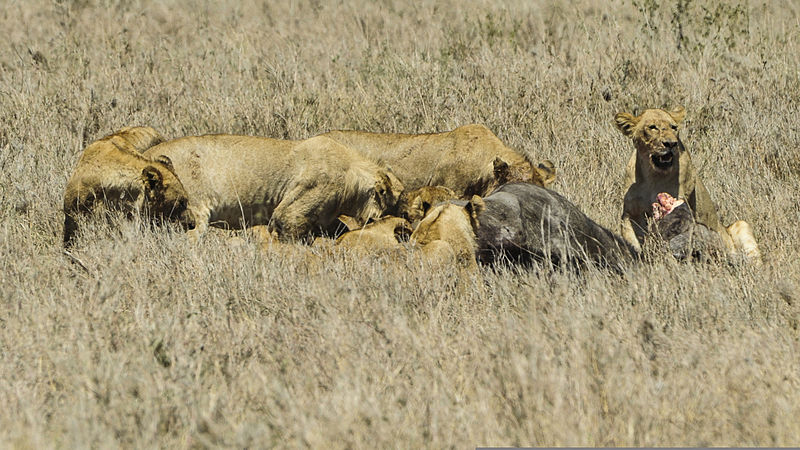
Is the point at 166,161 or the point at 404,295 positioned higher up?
the point at 166,161

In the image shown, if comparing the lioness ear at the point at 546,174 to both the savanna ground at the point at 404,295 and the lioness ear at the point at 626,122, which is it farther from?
the lioness ear at the point at 626,122

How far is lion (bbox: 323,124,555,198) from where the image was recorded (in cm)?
896

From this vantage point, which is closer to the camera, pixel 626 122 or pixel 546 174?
pixel 626 122

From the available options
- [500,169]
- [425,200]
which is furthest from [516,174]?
[425,200]

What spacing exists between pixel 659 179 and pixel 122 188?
14.2ft

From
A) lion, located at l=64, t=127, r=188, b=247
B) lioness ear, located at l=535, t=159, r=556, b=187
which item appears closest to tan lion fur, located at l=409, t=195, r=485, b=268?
lion, located at l=64, t=127, r=188, b=247

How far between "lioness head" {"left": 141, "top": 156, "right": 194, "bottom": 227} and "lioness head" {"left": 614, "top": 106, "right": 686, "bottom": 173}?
3.69 m

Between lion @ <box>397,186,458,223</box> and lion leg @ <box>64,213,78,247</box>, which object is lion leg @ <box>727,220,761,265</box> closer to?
lion @ <box>397,186,458,223</box>

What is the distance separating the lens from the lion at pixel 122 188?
6.97m

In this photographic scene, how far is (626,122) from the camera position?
772cm

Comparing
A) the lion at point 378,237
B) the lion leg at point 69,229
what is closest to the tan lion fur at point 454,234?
the lion at point 378,237

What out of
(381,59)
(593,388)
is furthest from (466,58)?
(593,388)

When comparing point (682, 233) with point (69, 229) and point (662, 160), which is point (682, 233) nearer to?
point (662, 160)

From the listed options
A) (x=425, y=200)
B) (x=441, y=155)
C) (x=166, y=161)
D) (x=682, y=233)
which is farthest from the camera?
(x=441, y=155)
